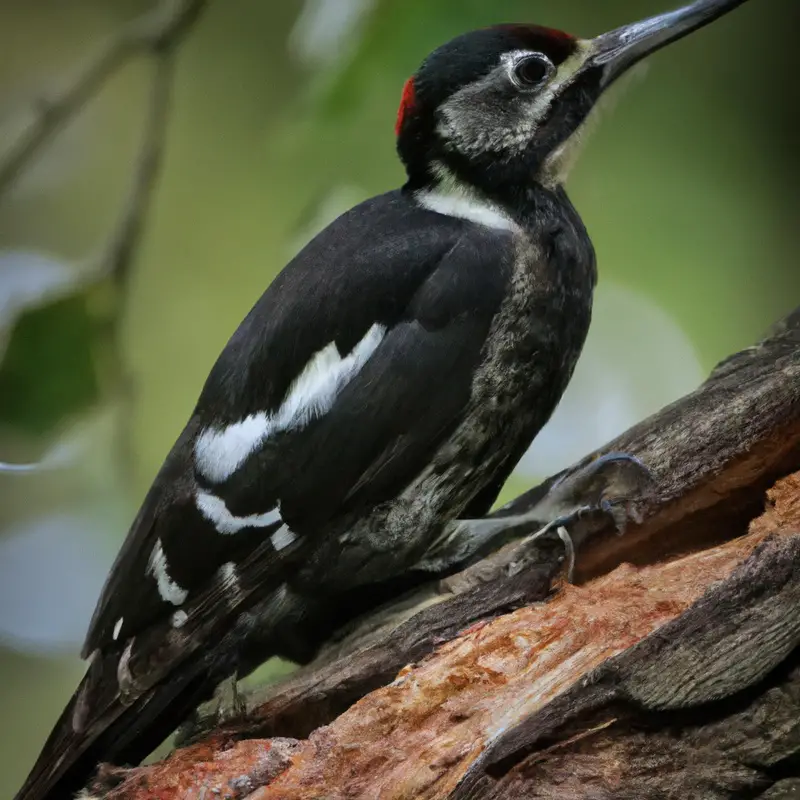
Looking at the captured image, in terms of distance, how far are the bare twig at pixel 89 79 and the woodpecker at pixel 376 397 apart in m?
0.38

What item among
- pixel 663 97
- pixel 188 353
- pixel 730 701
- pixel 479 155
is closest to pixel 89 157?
pixel 188 353

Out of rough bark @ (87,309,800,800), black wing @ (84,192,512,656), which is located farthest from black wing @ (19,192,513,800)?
rough bark @ (87,309,800,800)

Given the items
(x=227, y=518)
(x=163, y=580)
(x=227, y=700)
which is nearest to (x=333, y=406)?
(x=227, y=518)

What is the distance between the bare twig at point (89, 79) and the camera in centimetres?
126

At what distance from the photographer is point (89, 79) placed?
126 centimetres

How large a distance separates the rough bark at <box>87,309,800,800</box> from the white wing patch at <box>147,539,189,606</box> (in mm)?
186

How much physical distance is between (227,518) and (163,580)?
11 cm

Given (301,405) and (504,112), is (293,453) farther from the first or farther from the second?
(504,112)

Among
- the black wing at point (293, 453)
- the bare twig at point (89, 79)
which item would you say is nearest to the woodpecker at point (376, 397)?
the black wing at point (293, 453)

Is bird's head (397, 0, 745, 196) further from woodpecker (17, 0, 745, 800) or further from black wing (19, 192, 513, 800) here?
black wing (19, 192, 513, 800)

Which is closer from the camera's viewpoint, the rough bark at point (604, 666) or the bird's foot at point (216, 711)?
the rough bark at point (604, 666)

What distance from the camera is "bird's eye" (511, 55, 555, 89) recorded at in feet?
3.68

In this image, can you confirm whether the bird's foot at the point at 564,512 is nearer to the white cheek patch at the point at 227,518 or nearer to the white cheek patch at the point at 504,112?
the white cheek patch at the point at 227,518

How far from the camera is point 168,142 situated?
50.9 inches
